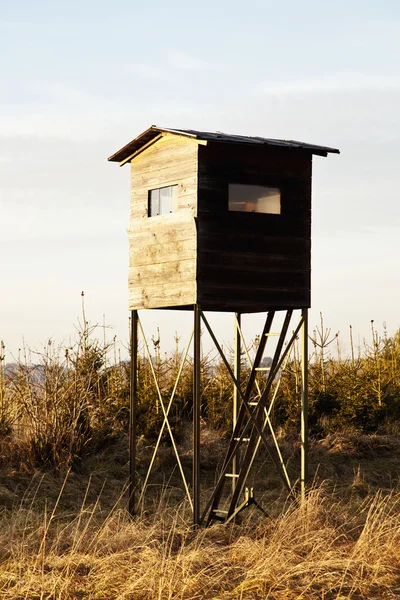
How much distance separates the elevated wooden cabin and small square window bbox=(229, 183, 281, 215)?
0.02 meters

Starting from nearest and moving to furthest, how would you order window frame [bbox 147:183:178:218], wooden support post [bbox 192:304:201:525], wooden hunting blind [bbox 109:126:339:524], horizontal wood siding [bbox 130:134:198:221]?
1. wooden support post [bbox 192:304:201:525]
2. wooden hunting blind [bbox 109:126:339:524]
3. horizontal wood siding [bbox 130:134:198:221]
4. window frame [bbox 147:183:178:218]

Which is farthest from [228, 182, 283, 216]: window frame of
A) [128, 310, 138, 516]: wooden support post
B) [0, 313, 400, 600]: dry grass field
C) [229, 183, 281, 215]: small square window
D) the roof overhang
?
[0, 313, 400, 600]: dry grass field

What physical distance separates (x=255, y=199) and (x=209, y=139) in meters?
1.36

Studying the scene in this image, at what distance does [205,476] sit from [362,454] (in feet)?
12.9

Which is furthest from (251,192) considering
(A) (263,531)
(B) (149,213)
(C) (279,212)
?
(A) (263,531)

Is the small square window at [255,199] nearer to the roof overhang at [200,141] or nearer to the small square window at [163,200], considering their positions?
the roof overhang at [200,141]

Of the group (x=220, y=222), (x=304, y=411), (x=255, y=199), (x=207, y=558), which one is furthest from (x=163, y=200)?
(x=207, y=558)

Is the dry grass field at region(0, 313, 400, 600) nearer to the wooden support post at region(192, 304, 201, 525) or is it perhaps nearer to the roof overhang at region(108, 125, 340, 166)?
the wooden support post at region(192, 304, 201, 525)

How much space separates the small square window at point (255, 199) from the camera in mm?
14188

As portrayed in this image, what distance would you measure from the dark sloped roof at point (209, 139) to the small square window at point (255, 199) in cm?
71

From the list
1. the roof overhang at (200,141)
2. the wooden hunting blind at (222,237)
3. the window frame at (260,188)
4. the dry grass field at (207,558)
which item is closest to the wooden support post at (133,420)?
the wooden hunting blind at (222,237)

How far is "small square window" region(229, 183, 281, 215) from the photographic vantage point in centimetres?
1419

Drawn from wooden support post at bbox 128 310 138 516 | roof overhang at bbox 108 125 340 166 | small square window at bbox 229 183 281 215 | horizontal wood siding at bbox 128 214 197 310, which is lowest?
wooden support post at bbox 128 310 138 516

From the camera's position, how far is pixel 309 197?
48.7 feet
